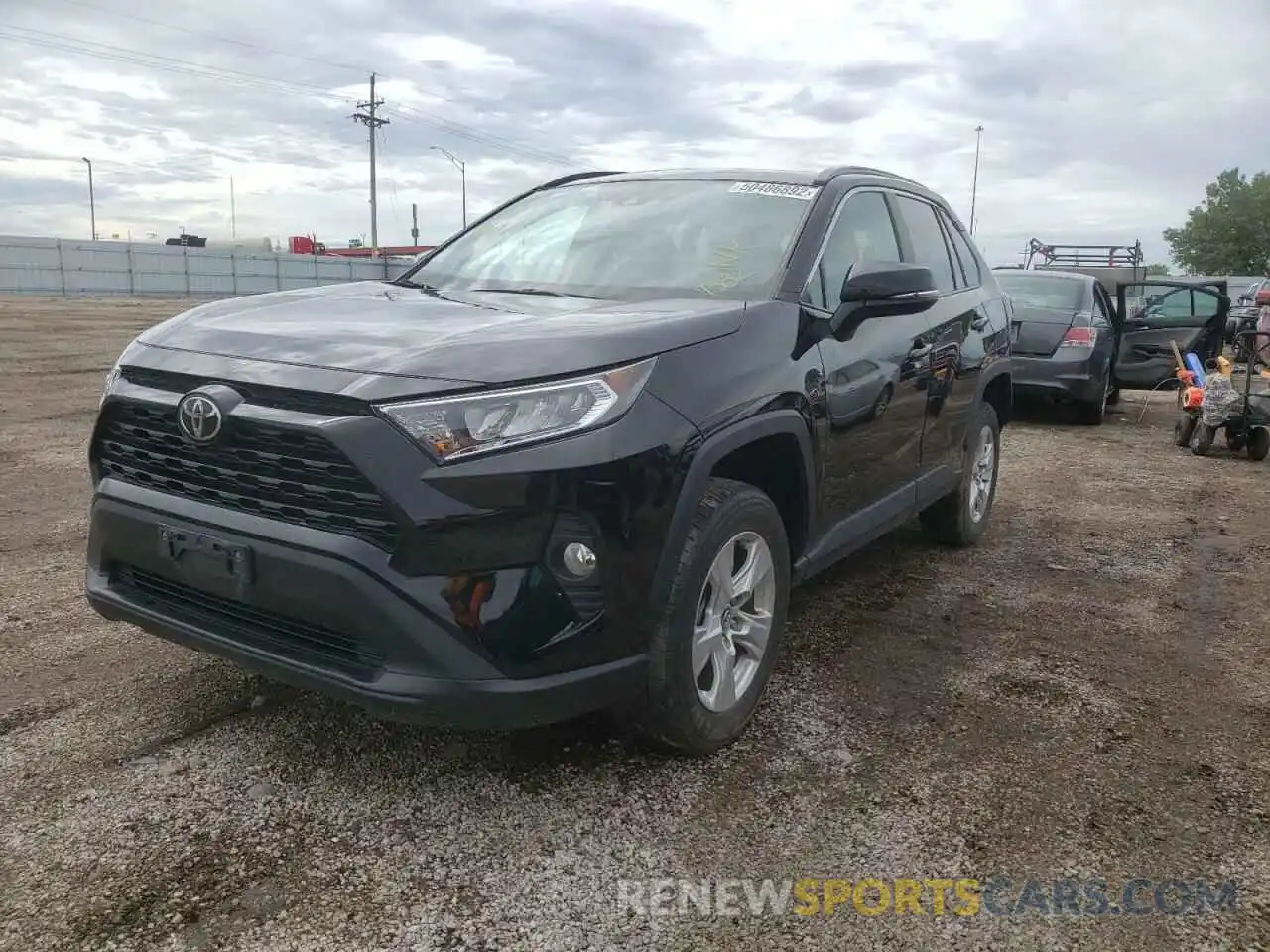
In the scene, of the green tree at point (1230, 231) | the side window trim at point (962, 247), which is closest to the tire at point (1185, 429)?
the side window trim at point (962, 247)

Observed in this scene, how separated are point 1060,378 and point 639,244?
7645 mm

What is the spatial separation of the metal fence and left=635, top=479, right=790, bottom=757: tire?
36.4 m

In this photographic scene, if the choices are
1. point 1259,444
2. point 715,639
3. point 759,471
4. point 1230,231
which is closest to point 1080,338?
point 1259,444

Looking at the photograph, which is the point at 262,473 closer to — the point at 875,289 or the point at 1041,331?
the point at 875,289

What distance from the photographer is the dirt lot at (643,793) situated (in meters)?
2.29

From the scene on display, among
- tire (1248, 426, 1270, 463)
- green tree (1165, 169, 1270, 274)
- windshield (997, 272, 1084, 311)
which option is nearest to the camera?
tire (1248, 426, 1270, 463)

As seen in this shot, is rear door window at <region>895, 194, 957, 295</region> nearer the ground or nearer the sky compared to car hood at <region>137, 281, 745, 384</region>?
nearer the sky

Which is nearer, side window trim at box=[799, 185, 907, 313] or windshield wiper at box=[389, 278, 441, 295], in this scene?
side window trim at box=[799, 185, 907, 313]

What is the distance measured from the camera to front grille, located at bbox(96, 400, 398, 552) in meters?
2.38

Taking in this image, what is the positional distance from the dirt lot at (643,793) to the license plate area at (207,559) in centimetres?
61

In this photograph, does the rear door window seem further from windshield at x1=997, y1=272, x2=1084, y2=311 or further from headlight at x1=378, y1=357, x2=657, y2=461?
windshield at x1=997, y1=272, x2=1084, y2=311

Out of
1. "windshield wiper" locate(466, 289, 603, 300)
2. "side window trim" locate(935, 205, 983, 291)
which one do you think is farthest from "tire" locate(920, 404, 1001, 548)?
"windshield wiper" locate(466, 289, 603, 300)

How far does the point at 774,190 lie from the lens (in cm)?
382

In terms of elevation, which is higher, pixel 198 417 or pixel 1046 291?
pixel 1046 291
